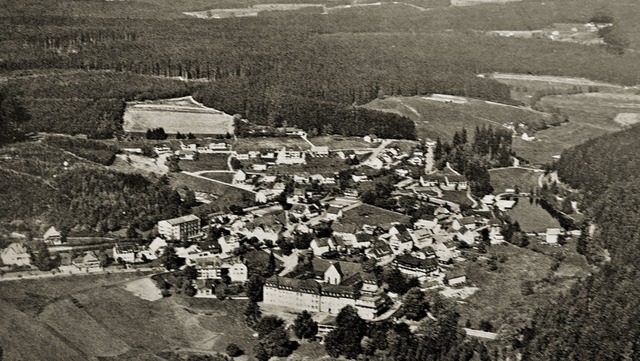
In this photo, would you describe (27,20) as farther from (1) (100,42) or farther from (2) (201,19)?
(2) (201,19)

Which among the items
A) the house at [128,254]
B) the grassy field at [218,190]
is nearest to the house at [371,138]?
the grassy field at [218,190]

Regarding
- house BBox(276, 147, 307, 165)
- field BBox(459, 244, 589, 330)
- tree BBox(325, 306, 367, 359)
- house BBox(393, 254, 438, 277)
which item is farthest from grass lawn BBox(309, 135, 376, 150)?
tree BBox(325, 306, 367, 359)

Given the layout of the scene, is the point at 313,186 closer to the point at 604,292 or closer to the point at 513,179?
the point at 513,179

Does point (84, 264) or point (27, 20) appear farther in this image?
point (27, 20)

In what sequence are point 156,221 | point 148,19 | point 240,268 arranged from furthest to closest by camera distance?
point 148,19 → point 156,221 → point 240,268

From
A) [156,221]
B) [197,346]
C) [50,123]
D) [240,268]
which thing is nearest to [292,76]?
[50,123]

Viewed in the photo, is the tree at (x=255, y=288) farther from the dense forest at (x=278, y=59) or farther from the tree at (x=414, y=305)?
the dense forest at (x=278, y=59)
